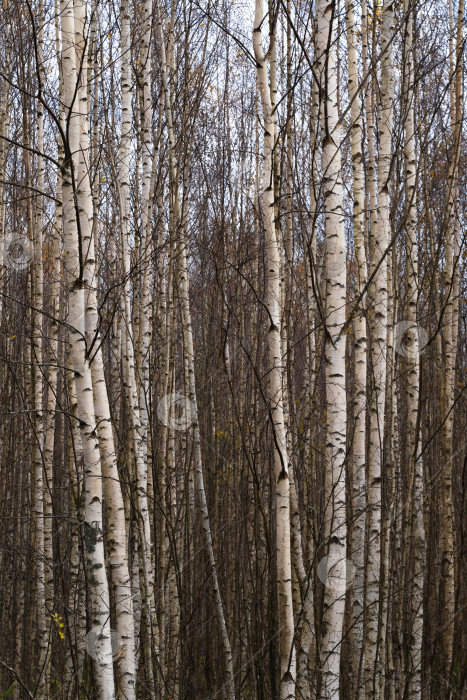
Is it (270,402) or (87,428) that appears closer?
(87,428)

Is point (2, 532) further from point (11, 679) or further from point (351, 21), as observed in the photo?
point (351, 21)

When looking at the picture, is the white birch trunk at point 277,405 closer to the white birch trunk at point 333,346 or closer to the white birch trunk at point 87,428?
the white birch trunk at point 333,346

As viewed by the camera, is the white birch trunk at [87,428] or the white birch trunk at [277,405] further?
the white birch trunk at [277,405]

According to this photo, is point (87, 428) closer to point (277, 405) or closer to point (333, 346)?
point (277, 405)

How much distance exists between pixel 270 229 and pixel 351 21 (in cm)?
245

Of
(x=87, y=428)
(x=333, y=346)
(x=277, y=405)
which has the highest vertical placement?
(x=333, y=346)

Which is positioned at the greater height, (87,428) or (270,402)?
(270,402)

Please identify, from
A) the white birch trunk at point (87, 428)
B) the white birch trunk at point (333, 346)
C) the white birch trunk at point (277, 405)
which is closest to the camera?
the white birch trunk at point (87, 428)

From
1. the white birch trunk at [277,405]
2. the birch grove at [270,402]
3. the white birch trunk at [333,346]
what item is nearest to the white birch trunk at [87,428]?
the birch grove at [270,402]

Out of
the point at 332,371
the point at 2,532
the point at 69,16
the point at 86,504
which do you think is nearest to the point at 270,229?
the point at 332,371

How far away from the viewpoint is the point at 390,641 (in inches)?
205

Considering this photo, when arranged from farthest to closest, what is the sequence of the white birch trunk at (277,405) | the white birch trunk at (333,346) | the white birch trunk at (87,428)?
the white birch trunk at (277,405) < the white birch trunk at (333,346) < the white birch trunk at (87,428)

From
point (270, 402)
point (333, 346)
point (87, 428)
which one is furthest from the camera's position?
point (270, 402)

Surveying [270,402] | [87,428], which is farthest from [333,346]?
[87,428]
